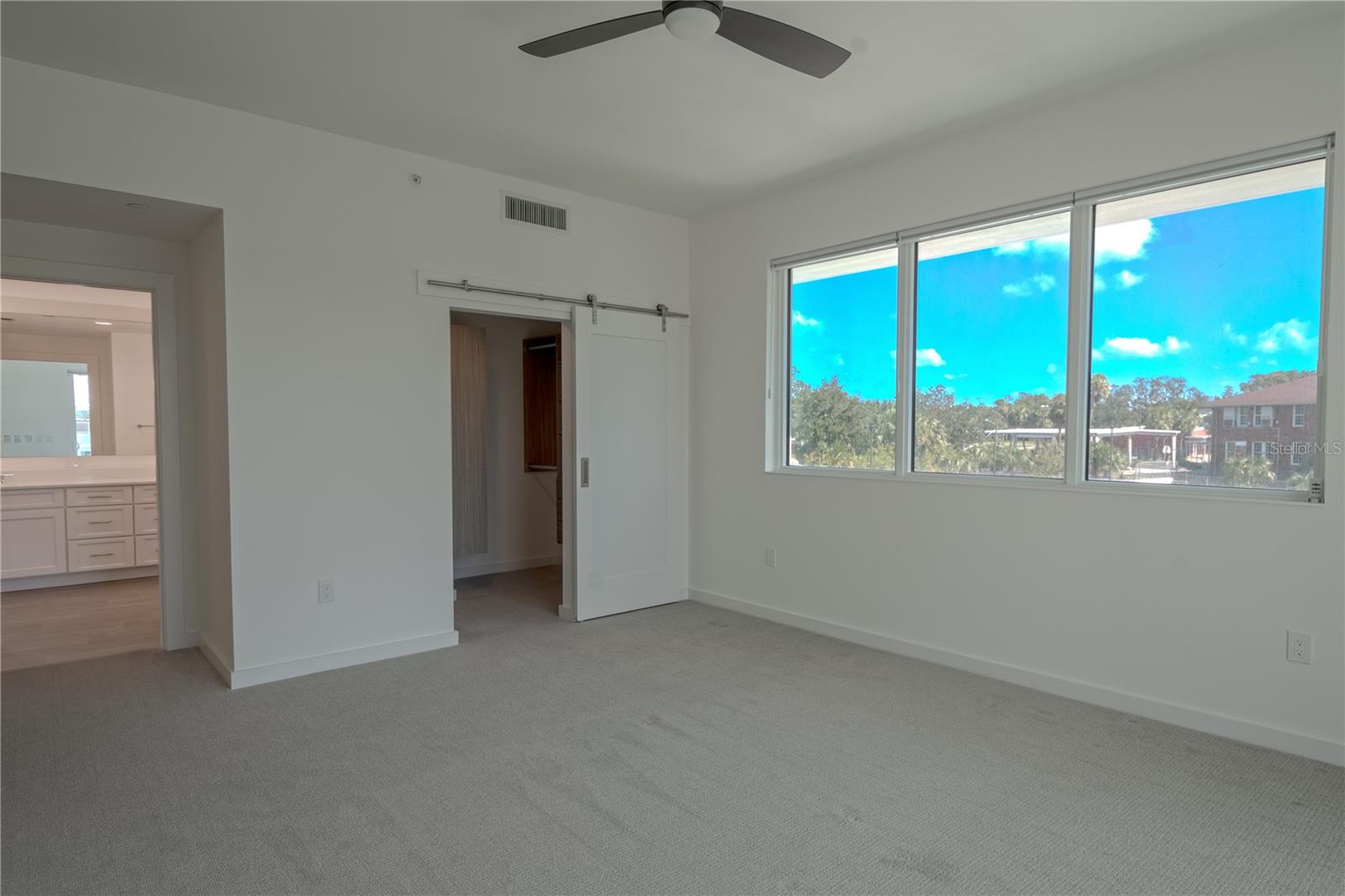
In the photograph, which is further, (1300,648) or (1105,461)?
(1105,461)

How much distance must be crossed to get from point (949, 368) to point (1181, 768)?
7.04 ft

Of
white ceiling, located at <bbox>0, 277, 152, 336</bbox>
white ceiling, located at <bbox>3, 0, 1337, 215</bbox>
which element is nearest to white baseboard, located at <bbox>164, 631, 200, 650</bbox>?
white ceiling, located at <bbox>0, 277, 152, 336</bbox>

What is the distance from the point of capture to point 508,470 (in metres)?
6.57

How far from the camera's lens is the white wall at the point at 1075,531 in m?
2.79

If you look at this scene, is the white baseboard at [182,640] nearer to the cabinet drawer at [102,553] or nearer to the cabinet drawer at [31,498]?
the cabinet drawer at [102,553]

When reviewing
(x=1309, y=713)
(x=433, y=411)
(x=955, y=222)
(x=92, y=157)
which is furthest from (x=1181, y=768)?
(x=92, y=157)

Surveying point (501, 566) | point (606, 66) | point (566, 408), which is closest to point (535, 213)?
point (566, 408)

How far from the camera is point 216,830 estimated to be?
90.7 inches

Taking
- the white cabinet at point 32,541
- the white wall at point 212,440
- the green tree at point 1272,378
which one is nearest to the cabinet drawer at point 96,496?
the white cabinet at point 32,541

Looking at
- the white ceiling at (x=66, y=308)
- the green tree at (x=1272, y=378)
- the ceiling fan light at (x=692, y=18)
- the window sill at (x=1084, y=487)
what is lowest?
the window sill at (x=1084, y=487)

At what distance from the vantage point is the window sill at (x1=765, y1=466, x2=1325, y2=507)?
115 inches

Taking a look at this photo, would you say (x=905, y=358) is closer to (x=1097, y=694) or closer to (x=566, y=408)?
(x=1097, y=694)

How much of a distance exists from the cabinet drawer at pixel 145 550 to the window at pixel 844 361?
5.42m

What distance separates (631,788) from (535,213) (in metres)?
3.51
